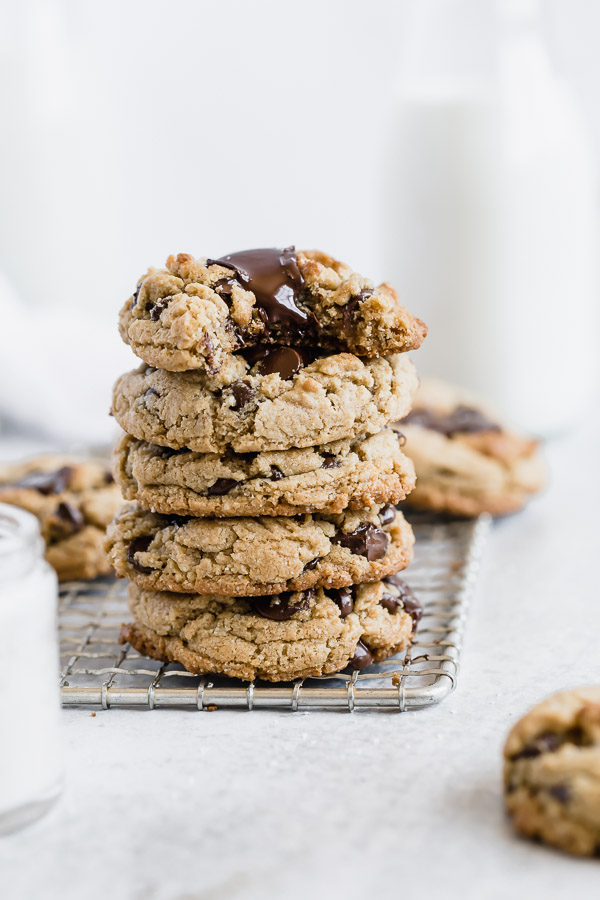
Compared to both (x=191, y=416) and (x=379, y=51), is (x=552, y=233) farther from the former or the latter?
(x=191, y=416)

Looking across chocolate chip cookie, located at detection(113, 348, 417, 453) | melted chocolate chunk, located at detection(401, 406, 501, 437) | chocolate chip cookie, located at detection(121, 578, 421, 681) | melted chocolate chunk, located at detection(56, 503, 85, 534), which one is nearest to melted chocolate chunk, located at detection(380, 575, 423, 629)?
chocolate chip cookie, located at detection(121, 578, 421, 681)

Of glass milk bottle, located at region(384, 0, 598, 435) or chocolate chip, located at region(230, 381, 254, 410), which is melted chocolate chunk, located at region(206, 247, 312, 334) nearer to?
chocolate chip, located at region(230, 381, 254, 410)

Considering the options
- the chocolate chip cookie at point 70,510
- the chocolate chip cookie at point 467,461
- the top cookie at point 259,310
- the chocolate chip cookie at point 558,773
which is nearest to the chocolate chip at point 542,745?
the chocolate chip cookie at point 558,773

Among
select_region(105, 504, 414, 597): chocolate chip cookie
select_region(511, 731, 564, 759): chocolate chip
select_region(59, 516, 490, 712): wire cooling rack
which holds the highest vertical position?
select_region(105, 504, 414, 597): chocolate chip cookie

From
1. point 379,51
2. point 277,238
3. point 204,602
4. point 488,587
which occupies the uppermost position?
point 379,51

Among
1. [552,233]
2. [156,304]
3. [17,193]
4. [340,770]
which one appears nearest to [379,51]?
[552,233]

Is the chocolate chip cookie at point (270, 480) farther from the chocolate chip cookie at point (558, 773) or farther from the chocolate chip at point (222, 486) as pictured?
the chocolate chip cookie at point (558, 773)
